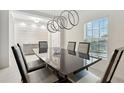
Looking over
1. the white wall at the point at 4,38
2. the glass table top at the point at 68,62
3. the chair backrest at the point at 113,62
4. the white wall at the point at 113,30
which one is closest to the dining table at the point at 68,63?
the glass table top at the point at 68,62

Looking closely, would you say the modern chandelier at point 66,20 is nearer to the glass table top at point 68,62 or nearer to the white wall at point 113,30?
the white wall at point 113,30

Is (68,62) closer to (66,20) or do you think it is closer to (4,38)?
(66,20)

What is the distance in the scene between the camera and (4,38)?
3426 millimetres

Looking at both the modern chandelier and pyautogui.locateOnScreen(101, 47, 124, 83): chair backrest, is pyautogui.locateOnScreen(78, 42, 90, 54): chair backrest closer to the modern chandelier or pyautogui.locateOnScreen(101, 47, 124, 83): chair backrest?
the modern chandelier

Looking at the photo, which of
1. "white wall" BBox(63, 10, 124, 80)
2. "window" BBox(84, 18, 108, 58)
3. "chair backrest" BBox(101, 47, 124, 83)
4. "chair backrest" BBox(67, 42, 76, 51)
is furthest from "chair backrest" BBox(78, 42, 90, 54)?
"chair backrest" BBox(101, 47, 124, 83)

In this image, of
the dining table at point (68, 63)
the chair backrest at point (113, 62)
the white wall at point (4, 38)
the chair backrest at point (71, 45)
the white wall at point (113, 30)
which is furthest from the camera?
the white wall at point (4, 38)

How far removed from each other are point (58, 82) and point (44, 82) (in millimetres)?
192

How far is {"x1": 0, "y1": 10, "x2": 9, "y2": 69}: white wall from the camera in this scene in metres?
3.35

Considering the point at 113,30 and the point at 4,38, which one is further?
the point at 4,38

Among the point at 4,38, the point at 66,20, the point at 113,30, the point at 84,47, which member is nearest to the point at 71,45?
the point at 84,47

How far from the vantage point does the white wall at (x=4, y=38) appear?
132 inches
